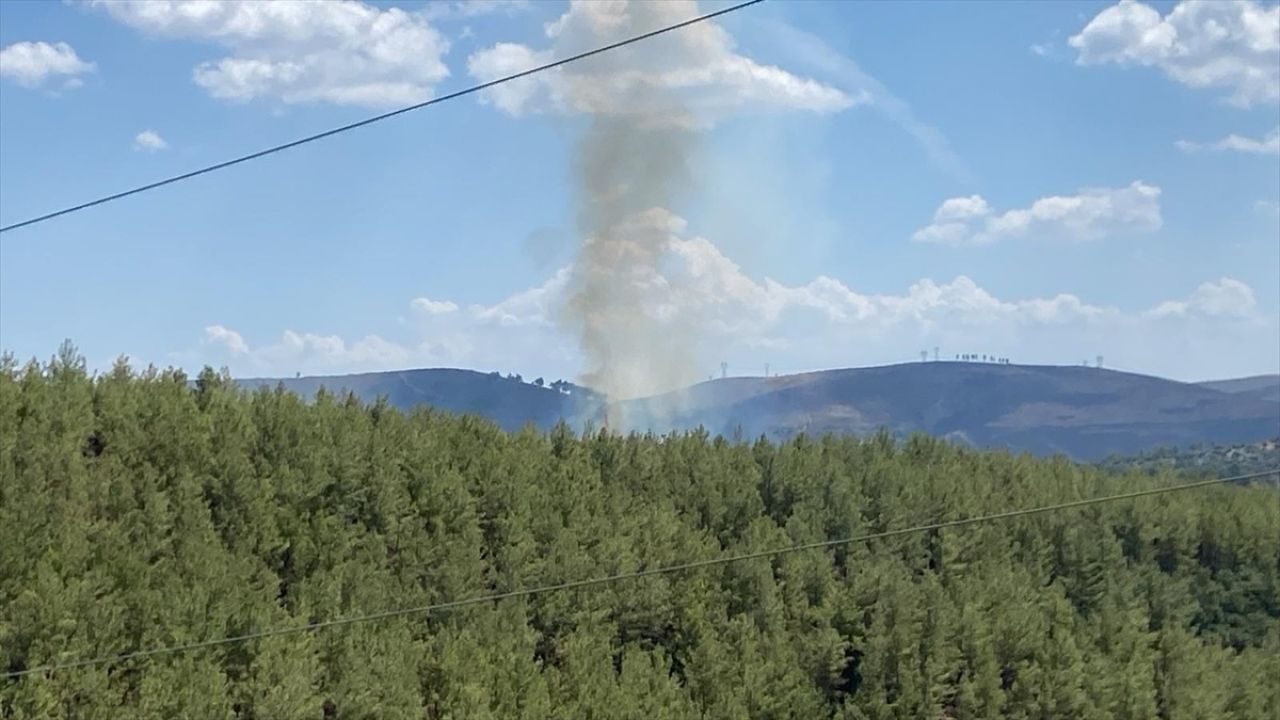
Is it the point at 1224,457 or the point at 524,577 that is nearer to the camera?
the point at 524,577

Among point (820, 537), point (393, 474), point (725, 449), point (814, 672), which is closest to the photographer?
point (393, 474)

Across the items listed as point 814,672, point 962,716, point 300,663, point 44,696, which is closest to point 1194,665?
point 962,716

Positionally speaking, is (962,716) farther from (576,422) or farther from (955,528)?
(576,422)

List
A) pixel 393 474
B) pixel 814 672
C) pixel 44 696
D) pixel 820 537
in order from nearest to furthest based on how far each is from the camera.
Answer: pixel 44 696
pixel 393 474
pixel 814 672
pixel 820 537

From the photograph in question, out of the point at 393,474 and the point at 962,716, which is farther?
the point at 962,716

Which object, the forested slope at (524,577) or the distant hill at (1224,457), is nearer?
the forested slope at (524,577)

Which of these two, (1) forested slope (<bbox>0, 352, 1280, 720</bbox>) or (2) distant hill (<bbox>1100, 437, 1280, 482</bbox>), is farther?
(2) distant hill (<bbox>1100, 437, 1280, 482</bbox>)

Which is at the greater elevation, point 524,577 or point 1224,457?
point 1224,457

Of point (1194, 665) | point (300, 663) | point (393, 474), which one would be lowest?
point (1194, 665)

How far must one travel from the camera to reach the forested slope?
74.5 ft

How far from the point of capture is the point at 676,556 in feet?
117

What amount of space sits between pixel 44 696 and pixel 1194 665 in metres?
33.6

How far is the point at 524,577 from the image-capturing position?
106ft

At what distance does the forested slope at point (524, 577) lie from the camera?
894 inches
